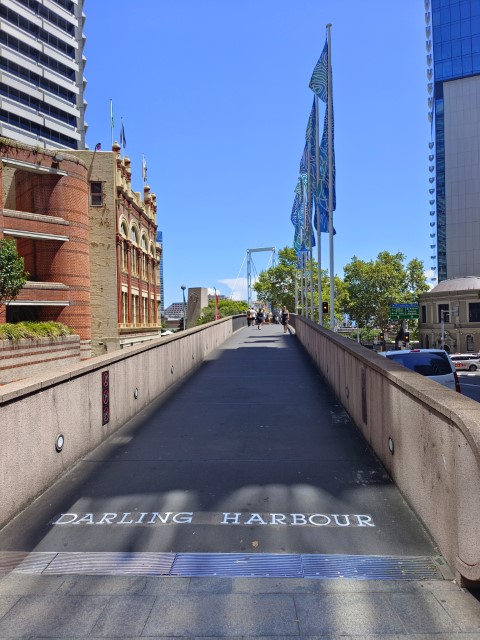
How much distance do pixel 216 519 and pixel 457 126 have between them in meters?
126

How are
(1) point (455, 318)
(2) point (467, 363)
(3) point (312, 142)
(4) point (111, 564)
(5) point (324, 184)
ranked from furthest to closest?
(1) point (455, 318) → (2) point (467, 363) → (3) point (312, 142) → (5) point (324, 184) → (4) point (111, 564)

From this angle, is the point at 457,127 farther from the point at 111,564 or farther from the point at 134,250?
the point at 111,564

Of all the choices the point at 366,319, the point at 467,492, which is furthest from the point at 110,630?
the point at 366,319

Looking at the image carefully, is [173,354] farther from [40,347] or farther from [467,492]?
[40,347]

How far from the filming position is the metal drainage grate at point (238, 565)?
4.45 metres

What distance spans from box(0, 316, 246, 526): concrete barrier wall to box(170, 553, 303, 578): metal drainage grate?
1978 mm

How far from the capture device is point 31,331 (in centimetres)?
2645

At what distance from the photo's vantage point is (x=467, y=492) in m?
3.96

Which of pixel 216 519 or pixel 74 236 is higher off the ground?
pixel 74 236

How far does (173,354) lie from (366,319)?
87.0 m

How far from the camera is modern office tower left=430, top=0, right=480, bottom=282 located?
114125 mm

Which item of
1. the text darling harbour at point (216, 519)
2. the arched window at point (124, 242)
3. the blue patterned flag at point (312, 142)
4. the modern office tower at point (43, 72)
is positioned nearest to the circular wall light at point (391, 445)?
the text darling harbour at point (216, 519)

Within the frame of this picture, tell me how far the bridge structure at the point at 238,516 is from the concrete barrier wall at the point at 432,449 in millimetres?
23

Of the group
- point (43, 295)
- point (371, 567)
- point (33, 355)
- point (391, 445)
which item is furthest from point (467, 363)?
point (371, 567)
